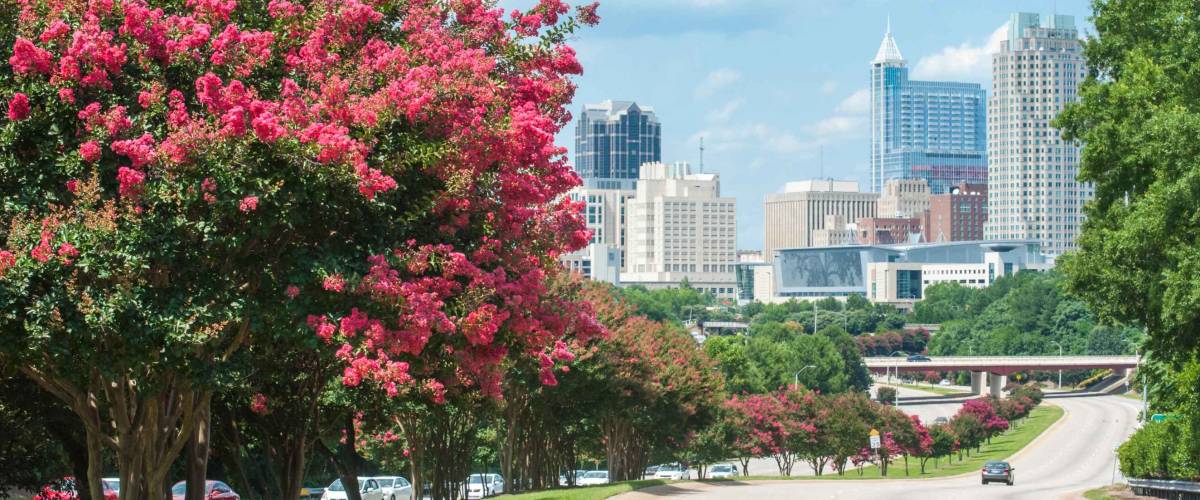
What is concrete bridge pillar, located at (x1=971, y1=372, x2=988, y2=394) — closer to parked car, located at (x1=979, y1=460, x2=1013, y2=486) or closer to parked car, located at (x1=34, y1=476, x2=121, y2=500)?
parked car, located at (x1=979, y1=460, x2=1013, y2=486)

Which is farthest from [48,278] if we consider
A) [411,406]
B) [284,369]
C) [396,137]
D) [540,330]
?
[411,406]

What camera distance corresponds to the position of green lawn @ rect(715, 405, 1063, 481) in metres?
97.7

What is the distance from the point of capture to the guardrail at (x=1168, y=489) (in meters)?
36.8

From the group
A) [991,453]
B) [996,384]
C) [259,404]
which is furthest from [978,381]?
[259,404]

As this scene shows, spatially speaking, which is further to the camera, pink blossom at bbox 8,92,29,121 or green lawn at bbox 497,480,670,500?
green lawn at bbox 497,480,670,500

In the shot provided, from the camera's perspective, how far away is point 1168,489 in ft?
128

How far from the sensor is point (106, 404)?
60.5ft

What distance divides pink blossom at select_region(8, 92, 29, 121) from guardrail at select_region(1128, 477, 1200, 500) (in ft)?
97.1

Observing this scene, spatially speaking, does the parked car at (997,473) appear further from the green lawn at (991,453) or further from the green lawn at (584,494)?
the green lawn at (991,453)

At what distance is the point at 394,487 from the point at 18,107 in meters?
36.0

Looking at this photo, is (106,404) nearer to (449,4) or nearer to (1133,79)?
(449,4)

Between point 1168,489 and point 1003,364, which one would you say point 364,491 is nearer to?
point 1168,489

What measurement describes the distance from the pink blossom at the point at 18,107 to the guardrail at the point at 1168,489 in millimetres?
29597

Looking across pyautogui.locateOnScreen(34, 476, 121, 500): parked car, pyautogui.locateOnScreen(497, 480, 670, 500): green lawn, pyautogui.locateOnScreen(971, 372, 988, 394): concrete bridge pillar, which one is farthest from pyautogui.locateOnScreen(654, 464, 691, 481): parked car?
pyautogui.locateOnScreen(971, 372, 988, 394): concrete bridge pillar
